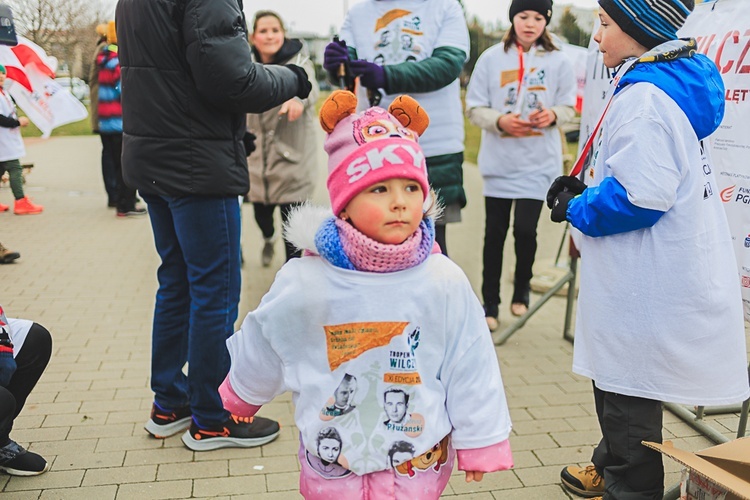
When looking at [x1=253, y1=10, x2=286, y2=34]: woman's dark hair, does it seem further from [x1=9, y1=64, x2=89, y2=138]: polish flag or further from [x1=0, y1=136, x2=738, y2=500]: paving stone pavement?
[x1=9, y1=64, x2=89, y2=138]: polish flag

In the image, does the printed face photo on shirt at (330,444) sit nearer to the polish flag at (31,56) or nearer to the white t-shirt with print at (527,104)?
the white t-shirt with print at (527,104)

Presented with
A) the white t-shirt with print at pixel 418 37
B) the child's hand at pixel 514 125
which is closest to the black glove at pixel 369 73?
the white t-shirt with print at pixel 418 37

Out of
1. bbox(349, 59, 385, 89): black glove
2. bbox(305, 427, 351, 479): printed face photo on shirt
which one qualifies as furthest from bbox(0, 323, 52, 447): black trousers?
bbox(349, 59, 385, 89): black glove

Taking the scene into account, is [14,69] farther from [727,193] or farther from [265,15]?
[727,193]

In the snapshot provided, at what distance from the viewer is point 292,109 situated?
527 centimetres

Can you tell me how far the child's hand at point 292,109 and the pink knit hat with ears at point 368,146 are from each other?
339cm

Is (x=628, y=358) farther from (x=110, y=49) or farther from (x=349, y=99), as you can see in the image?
(x=110, y=49)

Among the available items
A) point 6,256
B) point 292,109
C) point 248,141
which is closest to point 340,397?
point 248,141

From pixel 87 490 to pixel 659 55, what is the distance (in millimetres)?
2614

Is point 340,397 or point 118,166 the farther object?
point 118,166

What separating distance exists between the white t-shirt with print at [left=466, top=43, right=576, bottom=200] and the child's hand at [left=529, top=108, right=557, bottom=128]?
3.5 inches

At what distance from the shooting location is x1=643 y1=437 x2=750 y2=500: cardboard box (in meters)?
1.93

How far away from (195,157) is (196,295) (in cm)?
57

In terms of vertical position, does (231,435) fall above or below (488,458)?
below
